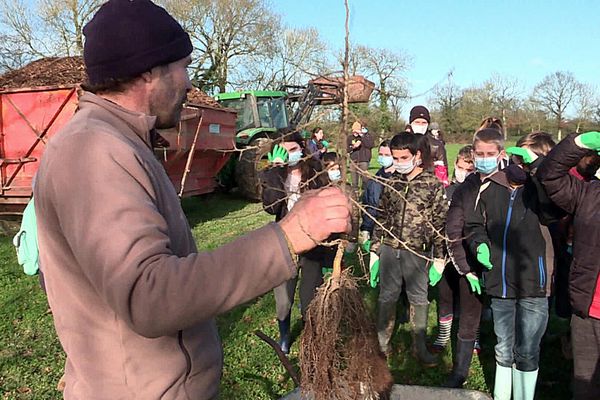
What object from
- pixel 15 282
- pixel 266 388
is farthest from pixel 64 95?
pixel 266 388

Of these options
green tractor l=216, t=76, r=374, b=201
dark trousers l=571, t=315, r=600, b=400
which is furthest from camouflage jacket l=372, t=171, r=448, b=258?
green tractor l=216, t=76, r=374, b=201

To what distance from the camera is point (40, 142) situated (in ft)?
23.9

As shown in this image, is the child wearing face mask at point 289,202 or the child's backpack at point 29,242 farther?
the child wearing face mask at point 289,202

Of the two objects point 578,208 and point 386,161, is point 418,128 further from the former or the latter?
point 578,208

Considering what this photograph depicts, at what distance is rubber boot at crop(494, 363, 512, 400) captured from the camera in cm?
313

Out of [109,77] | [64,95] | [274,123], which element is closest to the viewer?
[109,77]

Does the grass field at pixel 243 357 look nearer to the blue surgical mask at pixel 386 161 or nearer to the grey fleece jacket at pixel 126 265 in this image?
the blue surgical mask at pixel 386 161

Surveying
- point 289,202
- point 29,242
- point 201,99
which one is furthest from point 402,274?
point 201,99

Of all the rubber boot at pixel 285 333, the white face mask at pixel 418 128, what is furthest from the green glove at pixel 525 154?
the rubber boot at pixel 285 333

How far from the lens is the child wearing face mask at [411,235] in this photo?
12.0 feet

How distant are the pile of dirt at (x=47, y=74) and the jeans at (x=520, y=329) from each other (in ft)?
22.0

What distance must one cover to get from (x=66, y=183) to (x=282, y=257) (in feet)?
1.52

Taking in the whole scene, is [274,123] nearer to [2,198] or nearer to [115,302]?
[2,198]

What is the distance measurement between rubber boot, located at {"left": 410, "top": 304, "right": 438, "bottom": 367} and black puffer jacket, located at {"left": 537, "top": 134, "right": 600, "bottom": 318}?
1434 millimetres
